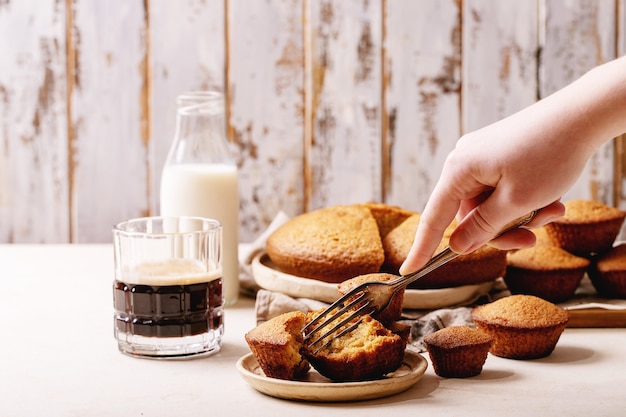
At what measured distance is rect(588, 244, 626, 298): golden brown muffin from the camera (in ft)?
4.69

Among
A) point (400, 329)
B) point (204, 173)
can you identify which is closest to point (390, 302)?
point (400, 329)

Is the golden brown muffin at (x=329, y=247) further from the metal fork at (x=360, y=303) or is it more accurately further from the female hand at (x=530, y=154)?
the female hand at (x=530, y=154)

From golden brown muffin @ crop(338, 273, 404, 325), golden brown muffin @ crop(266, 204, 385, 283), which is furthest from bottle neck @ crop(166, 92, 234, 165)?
golden brown muffin @ crop(338, 273, 404, 325)

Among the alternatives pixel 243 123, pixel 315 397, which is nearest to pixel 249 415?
pixel 315 397

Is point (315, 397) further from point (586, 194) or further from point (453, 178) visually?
point (586, 194)

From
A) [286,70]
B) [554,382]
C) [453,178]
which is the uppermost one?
[286,70]

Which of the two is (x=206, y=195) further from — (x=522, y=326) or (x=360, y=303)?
(x=522, y=326)

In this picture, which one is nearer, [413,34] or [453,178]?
[453,178]

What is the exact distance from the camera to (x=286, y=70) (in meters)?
2.52

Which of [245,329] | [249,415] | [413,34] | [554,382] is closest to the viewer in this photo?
[249,415]

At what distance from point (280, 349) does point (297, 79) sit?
1.61 metres

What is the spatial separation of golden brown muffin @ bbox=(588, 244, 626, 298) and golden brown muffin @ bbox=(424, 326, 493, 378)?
0.43 metres

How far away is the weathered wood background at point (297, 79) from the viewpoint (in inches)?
98.7

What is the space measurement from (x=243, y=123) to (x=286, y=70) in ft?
0.64
